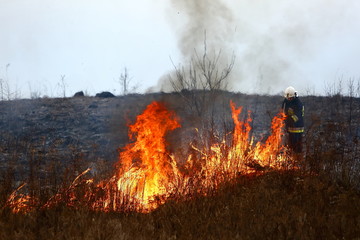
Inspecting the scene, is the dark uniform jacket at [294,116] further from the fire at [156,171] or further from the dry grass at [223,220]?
the dry grass at [223,220]

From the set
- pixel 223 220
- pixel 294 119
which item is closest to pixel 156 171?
pixel 223 220

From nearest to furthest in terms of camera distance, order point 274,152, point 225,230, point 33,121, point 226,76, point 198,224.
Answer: point 225,230 < point 198,224 < point 274,152 < point 226,76 < point 33,121

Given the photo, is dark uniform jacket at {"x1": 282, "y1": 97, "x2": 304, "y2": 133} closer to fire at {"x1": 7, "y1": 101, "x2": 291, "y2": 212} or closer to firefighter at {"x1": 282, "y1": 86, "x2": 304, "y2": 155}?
firefighter at {"x1": 282, "y1": 86, "x2": 304, "y2": 155}

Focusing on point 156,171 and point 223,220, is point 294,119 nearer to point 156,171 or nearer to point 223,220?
Answer: point 156,171

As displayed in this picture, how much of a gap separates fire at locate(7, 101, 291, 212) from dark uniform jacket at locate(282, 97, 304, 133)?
7.87ft

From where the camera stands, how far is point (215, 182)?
22.6 feet

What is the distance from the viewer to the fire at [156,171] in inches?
232

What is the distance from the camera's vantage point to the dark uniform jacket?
10789 millimetres

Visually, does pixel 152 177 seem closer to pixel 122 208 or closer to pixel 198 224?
pixel 122 208

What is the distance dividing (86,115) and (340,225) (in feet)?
57.0

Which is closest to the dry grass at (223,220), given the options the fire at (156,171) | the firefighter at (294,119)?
the fire at (156,171)

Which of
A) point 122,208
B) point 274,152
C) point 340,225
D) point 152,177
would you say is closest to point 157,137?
point 152,177

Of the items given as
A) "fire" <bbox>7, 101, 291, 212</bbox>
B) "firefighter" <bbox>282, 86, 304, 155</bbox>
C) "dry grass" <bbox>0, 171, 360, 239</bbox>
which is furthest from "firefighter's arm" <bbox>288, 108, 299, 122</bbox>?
"dry grass" <bbox>0, 171, 360, 239</bbox>

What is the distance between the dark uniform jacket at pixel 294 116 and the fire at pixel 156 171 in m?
2.40
